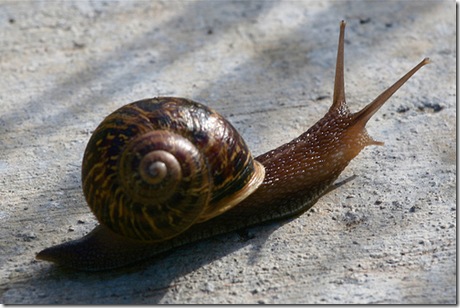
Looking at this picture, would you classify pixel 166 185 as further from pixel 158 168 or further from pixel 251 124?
pixel 251 124

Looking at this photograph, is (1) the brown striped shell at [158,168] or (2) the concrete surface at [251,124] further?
(2) the concrete surface at [251,124]

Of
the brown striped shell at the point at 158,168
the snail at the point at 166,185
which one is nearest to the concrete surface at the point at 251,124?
the snail at the point at 166,185

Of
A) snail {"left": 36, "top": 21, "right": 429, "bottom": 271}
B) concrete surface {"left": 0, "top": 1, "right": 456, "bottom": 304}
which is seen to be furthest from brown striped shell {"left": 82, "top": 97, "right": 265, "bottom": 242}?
concrete surface {"left": 0, "top": 1, "right": 456, "bottom": 304}

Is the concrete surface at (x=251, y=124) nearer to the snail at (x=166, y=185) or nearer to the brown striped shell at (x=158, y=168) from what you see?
the snail at (x=166, y=185)

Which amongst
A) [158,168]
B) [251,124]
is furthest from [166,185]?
[251,124]

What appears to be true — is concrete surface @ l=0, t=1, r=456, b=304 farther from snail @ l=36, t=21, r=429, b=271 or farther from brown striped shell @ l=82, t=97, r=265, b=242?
brown striped shell @ l=82, t=97, r=265, b=242

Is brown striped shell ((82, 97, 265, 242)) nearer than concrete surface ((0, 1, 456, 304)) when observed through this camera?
Yes
